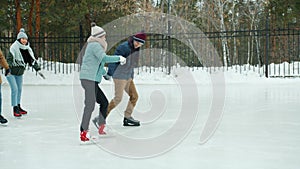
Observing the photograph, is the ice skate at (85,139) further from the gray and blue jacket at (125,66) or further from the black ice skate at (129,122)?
the black ice skate at (129,122)

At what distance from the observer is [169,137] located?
499 centimetres

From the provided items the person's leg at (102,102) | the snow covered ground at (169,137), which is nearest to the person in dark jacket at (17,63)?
the snow covered ground at (169,137)

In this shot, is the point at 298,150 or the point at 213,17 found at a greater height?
the point at 213,17

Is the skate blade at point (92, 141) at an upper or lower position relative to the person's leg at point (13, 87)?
lower

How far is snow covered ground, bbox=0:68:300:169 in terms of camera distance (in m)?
3.79

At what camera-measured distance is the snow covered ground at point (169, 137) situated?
379cm

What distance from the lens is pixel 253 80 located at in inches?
581

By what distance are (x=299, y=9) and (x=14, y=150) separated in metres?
17.5

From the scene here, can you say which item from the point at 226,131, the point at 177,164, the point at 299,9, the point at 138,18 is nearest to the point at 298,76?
the point at 299,9

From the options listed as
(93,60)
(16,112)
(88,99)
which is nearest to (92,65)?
(93,60)

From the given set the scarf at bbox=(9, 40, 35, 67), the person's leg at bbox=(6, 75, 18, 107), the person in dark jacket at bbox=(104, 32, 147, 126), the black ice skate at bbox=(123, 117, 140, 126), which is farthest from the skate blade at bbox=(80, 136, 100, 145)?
the scarf at bbox=(9, 40, 35, 67)

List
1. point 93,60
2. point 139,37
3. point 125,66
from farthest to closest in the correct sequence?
1. point 125,66
2. point 139,37
3. point 93,60

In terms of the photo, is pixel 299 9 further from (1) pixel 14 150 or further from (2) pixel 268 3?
(1) pixel 14 150

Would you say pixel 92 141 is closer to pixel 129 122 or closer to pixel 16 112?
pixel 129 122
